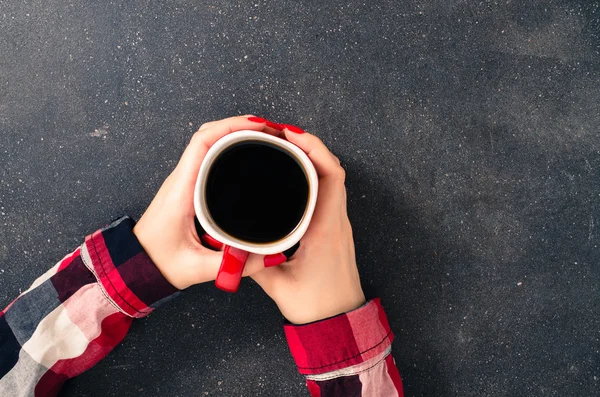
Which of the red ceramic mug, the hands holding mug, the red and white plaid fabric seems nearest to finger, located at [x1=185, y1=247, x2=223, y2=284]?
the hands holding mug

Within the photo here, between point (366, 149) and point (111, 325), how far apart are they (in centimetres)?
83

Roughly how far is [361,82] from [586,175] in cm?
74

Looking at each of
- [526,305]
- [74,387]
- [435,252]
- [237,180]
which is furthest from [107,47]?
[526,305]

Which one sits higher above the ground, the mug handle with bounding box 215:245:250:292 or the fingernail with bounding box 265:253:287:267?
the mug handle with bounding box 215:245:250:292

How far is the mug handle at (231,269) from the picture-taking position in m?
0.72

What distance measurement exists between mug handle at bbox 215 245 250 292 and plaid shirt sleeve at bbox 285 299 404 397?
35 centimetres

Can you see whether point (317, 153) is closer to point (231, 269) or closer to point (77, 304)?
point (231, 269)

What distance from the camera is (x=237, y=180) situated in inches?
31.7

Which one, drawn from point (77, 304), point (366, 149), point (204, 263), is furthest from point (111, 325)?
point (366, 149)

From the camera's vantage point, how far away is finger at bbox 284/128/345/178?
88cm

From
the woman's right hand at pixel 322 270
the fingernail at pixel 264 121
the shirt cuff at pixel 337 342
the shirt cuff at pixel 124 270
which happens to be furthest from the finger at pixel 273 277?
the fingernail at pixel 264 121

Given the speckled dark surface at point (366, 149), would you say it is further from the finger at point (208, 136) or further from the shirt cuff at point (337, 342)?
the finger at point (208, 136)

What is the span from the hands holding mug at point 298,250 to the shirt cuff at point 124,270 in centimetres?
2

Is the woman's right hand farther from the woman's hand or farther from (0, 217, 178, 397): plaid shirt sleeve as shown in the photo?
(0, 217, 178, 397): plaid shirt sleeve
